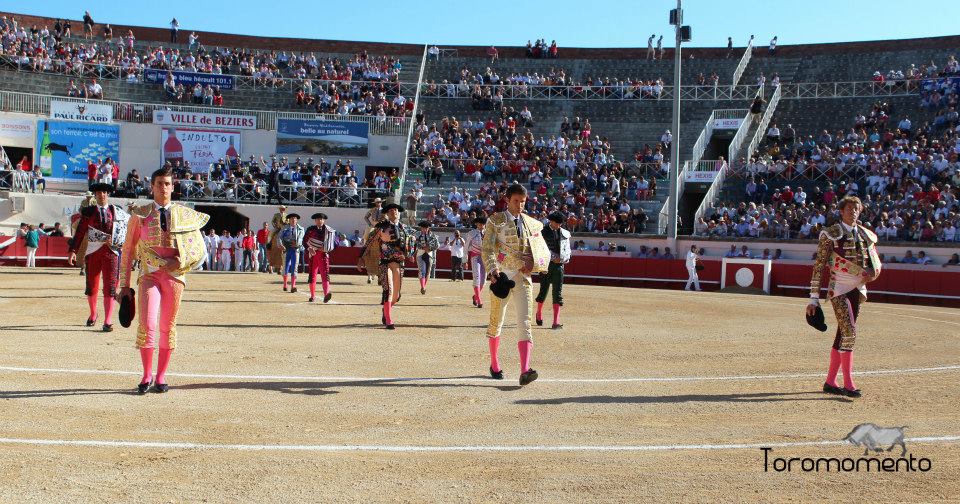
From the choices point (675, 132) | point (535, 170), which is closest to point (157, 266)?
point (675, 132)

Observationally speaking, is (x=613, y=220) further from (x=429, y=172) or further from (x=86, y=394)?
(x=86, y=394)

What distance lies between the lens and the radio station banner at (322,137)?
133 feet

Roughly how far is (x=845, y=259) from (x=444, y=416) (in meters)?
4.10

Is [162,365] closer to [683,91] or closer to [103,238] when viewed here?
[103,238]

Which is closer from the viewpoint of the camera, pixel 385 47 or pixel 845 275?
pixel 845 275

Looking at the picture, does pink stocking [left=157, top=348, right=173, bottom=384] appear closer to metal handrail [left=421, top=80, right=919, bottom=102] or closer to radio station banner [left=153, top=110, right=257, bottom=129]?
radio station banner [left=153, top=110, right=257, bottom=129]

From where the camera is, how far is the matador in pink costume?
26.4 ft

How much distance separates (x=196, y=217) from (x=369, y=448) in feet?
10.4

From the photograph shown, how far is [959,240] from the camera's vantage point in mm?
28500

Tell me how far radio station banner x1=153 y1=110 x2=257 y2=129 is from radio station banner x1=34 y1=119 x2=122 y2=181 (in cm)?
225

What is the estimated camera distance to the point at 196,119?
39.5 metres

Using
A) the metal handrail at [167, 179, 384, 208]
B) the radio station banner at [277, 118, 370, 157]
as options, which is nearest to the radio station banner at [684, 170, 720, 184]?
the metal handrail at [167, 179, 384, 208]

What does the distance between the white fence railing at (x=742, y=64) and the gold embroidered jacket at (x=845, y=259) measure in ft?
111

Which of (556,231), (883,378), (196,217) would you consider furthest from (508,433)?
(556,231)
